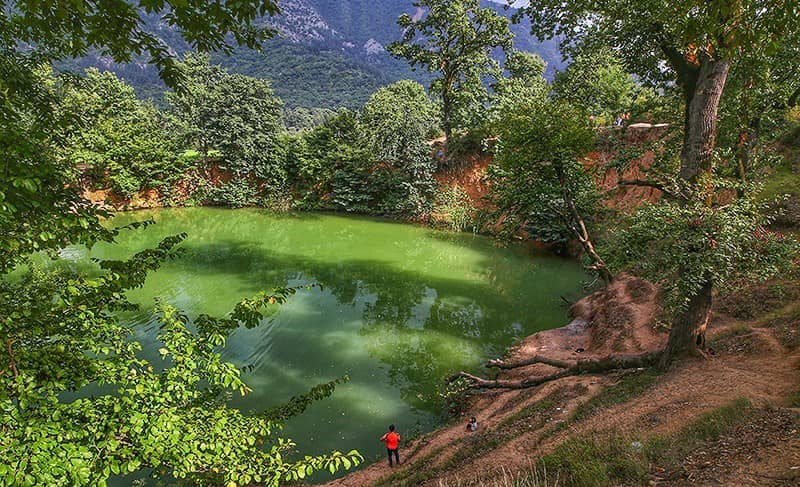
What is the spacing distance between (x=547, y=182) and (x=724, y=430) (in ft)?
26.5

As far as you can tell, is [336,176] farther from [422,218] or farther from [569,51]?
[569,51]

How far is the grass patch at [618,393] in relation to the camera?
6.22 m

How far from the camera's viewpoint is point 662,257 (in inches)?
236

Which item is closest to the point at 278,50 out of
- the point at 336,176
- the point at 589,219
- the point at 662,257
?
the point at 336,176

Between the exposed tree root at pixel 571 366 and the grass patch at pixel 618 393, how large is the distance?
318 mm

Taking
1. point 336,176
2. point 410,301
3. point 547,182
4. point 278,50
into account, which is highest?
point 278,50

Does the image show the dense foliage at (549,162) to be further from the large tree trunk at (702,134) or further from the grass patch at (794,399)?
the grass patch at (794,399)

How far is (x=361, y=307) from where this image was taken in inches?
563

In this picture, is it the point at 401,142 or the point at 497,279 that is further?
the point at 401,142

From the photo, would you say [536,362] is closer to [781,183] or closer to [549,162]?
[549,162]

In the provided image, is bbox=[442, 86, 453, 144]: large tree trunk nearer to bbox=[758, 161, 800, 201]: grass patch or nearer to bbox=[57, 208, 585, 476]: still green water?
bbox=[57, 208, 585, 476]: still green water

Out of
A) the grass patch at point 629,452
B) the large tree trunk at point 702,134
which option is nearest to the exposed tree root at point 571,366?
the large tree trunk at point 702,134

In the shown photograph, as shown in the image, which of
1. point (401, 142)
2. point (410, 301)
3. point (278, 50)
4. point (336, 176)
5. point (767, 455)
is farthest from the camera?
point (278, 50)

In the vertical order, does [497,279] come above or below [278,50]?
below
